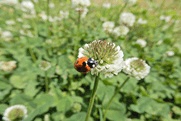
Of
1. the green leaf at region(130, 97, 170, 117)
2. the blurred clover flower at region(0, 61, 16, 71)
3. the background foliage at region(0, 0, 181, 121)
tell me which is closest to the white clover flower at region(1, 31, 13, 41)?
the background foliage at region(0, 0, 181, 121)

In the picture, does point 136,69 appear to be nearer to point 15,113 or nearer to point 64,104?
point 64,104

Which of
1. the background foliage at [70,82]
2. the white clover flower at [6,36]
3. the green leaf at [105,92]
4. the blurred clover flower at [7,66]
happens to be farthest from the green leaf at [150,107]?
the white clover flower at [6,36]

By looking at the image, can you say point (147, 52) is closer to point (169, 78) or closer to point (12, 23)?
point (169, 78)

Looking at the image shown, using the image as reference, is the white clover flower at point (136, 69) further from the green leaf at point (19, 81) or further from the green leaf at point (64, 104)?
the green leaf at point (19, 81)

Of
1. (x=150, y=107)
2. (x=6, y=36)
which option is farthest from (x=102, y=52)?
(x=6, y=36)

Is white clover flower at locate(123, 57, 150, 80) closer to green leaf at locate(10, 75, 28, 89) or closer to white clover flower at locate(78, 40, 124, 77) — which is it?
white clover flower at locate(78, 40, 124, 77)

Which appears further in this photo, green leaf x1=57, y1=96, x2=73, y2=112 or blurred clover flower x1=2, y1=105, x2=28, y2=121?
green leaf x1=57, y1=96, x2=73, y2=112
